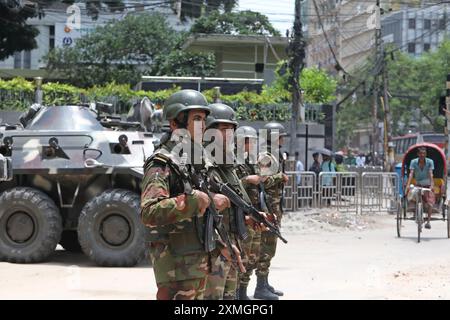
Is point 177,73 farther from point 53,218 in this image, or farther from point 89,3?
point 53,218

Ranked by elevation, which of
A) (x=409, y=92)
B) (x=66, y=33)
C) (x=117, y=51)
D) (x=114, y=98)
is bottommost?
(x=114, y=98)

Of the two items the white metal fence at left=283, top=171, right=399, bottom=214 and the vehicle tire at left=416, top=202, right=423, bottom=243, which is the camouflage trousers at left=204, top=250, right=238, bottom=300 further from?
the white metal fence at left=283, top=171, right=399, bottom=214

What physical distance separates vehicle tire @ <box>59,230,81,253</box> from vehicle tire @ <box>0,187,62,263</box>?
1.60 metres

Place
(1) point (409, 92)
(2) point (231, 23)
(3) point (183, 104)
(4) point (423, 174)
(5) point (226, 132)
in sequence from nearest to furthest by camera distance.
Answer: (3) point (183, 104) → (5) point (226, 132) → (4) point (423, 174) → (2) point (231, 23) → (1) point (409, 92)

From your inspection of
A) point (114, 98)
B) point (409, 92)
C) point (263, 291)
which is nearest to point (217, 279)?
point (263, 291)

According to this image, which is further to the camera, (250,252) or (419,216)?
(419,216)

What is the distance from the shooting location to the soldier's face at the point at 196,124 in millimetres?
4912

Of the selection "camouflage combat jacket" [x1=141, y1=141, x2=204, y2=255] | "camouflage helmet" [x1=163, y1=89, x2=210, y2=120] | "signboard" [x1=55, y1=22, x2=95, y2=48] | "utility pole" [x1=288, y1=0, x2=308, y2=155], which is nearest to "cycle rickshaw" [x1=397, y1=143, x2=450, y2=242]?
"utility pole" [x1=288, y1=0, x2=308, y2=155]

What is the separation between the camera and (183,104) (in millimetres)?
4938

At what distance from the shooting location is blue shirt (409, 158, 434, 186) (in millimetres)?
14422

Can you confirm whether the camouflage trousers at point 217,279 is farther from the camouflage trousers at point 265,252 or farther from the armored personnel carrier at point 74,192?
the armored personnel carrier at point 74,192

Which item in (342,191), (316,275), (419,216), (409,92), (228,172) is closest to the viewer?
(228,172)

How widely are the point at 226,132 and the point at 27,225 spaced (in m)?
5.24

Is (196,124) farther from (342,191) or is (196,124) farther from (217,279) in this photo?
(342,191)
